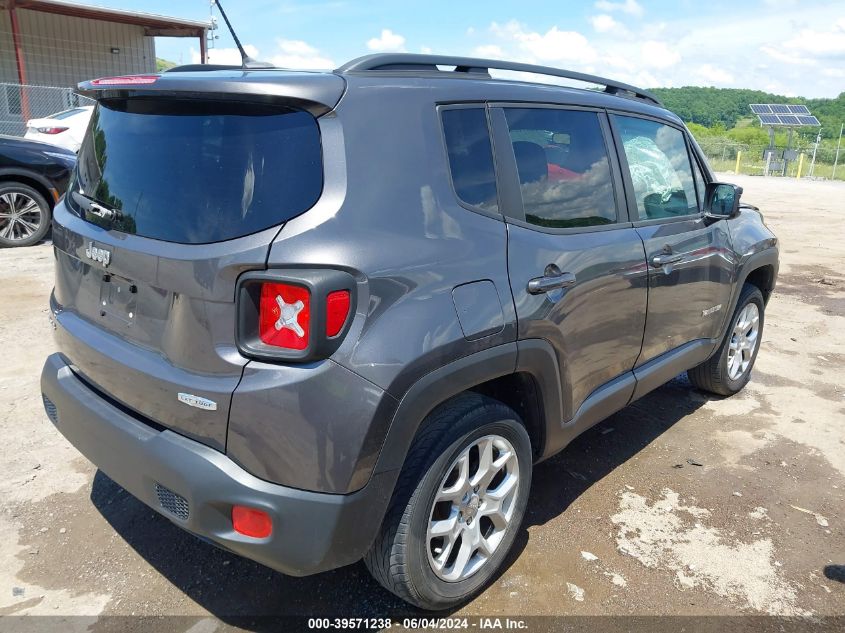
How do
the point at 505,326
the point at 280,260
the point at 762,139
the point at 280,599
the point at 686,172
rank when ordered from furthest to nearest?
the point at 762,139
the point at 686,172
the point at 280,599
the point at 505,326
the point at 280,260

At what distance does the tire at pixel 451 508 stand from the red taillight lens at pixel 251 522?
0.42 meters

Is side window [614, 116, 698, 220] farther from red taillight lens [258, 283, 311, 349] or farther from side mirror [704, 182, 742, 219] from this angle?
red taillight lens [258, 283, 311, 349]

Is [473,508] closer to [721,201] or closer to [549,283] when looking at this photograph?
[549,283]

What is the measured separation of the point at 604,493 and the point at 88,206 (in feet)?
8.82

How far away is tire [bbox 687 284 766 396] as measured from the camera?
4480mm

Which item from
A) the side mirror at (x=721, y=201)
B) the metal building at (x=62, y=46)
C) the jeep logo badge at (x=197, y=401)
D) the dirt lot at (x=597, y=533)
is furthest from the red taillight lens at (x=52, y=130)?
the jeep logo badge at (x=197, y=401)

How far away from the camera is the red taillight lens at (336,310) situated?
1.93 meters

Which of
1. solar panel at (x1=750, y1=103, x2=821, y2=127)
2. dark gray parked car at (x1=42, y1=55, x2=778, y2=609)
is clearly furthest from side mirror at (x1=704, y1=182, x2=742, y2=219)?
solar panel at (x1=750, y1=103, x2=821, y2=127)

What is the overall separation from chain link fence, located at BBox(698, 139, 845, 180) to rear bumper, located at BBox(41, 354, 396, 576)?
38970 millimetres

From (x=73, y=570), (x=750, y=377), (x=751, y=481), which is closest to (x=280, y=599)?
(x=73, y=570)

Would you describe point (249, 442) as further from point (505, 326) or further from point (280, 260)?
point (505, 326)

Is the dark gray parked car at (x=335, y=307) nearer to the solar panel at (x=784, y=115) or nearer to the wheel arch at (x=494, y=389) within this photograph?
the wheel arch at (x=494, y=389)

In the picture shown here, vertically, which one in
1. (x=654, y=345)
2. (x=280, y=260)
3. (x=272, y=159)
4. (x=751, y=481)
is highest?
(x=272, y=159)

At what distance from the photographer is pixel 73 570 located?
8.91 ft
